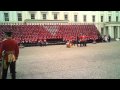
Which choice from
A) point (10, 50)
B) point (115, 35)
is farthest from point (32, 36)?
point (10, 50)

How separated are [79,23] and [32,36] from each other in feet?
45.9

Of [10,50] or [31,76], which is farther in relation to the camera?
[31,76]
